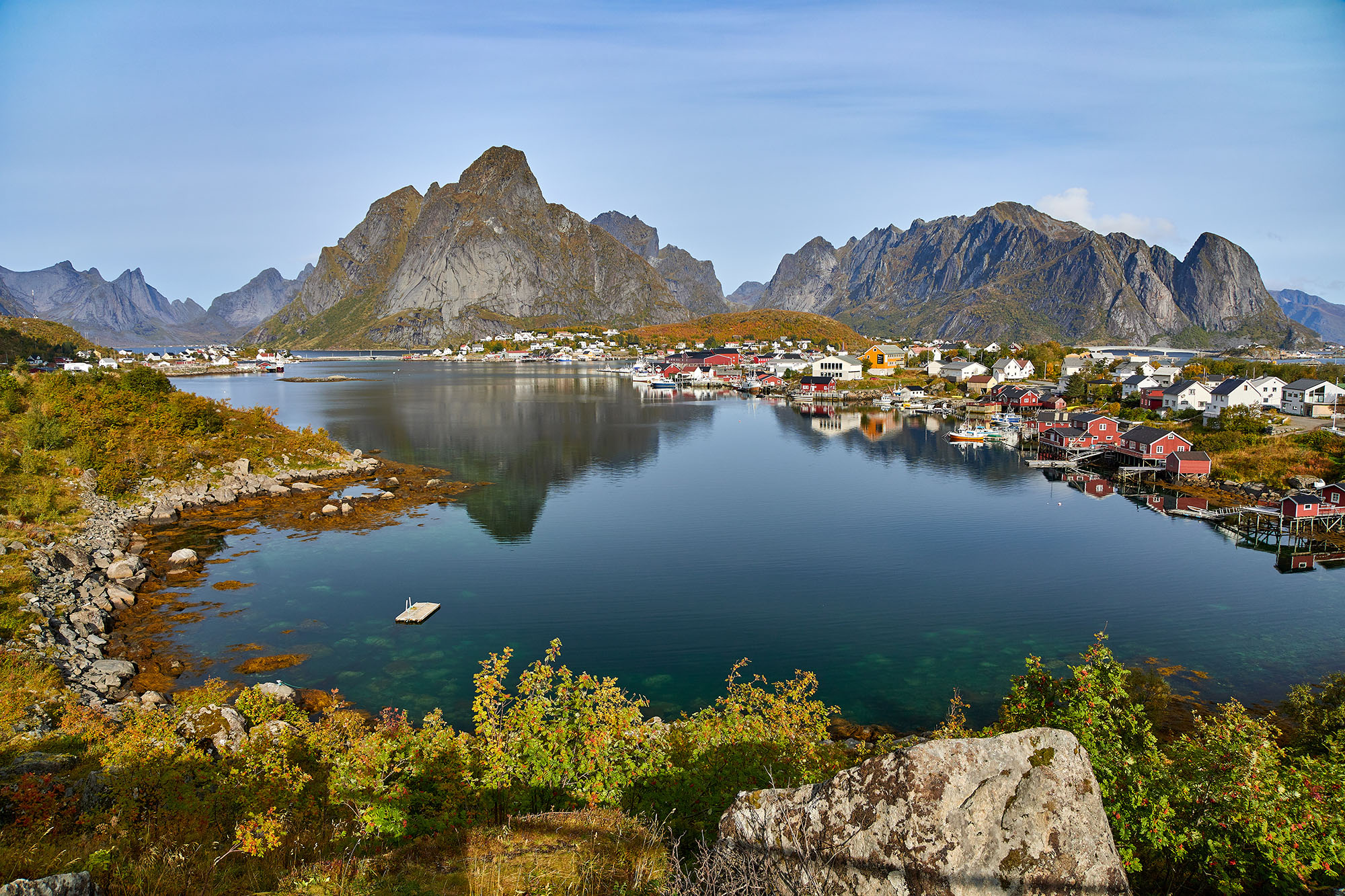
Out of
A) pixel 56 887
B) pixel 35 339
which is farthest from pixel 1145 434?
pixel 35 339

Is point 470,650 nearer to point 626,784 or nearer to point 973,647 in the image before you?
point 626,784

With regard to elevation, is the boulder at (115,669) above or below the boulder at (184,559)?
below

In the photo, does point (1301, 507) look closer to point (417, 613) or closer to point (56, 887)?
point (417, 613)

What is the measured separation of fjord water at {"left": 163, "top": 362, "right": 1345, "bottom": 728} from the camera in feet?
50.5

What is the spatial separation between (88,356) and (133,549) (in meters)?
90.2

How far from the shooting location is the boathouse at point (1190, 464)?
34156 millimetres

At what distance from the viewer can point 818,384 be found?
3061 inches

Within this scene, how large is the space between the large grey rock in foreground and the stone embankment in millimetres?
13543

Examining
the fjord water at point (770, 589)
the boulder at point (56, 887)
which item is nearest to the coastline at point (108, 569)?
the fjord water at point (770, 589)

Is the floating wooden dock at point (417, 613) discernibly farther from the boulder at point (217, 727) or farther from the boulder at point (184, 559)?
the boulder at point (184, 559)

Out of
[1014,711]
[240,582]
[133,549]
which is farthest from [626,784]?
[133,549]

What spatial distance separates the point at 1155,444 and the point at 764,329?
110070 mm

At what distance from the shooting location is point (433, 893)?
15.9ft

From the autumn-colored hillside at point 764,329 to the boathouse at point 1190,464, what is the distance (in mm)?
90691
